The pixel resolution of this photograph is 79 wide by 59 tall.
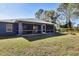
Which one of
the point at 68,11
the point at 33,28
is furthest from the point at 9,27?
the point at 68,11

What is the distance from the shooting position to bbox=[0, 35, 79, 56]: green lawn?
6.25 metres

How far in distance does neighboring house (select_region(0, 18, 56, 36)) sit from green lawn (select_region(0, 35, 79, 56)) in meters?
0.16

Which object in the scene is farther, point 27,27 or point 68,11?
point 27,27

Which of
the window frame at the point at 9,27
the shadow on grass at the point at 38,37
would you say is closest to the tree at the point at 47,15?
the shadow on grass at the point at 38,37

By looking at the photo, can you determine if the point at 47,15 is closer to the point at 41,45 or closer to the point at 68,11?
the point at 68,11

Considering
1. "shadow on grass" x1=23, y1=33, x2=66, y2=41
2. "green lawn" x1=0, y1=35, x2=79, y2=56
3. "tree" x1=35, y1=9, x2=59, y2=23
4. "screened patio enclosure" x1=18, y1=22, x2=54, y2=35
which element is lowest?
"green lawn" x1=0, y1=35, x2=79, y2=56

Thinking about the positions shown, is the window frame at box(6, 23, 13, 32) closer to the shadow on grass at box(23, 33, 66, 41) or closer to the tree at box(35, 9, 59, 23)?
the shadow on grass at box(23, 33, 66, 41)

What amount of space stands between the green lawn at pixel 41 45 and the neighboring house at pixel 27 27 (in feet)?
0.54

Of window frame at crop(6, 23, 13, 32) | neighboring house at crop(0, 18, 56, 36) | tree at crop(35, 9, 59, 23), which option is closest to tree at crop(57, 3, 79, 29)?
tree at crop(35, 9, 59, 23)

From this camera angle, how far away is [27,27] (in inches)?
254

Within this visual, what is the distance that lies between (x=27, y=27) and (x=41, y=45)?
0.54m

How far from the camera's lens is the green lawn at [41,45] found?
6.25 meters

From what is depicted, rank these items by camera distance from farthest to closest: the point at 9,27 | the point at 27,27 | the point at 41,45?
1. the point at 9,27
2. the point at 27,27
3. the point at 41,45

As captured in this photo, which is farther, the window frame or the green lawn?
the window frame
